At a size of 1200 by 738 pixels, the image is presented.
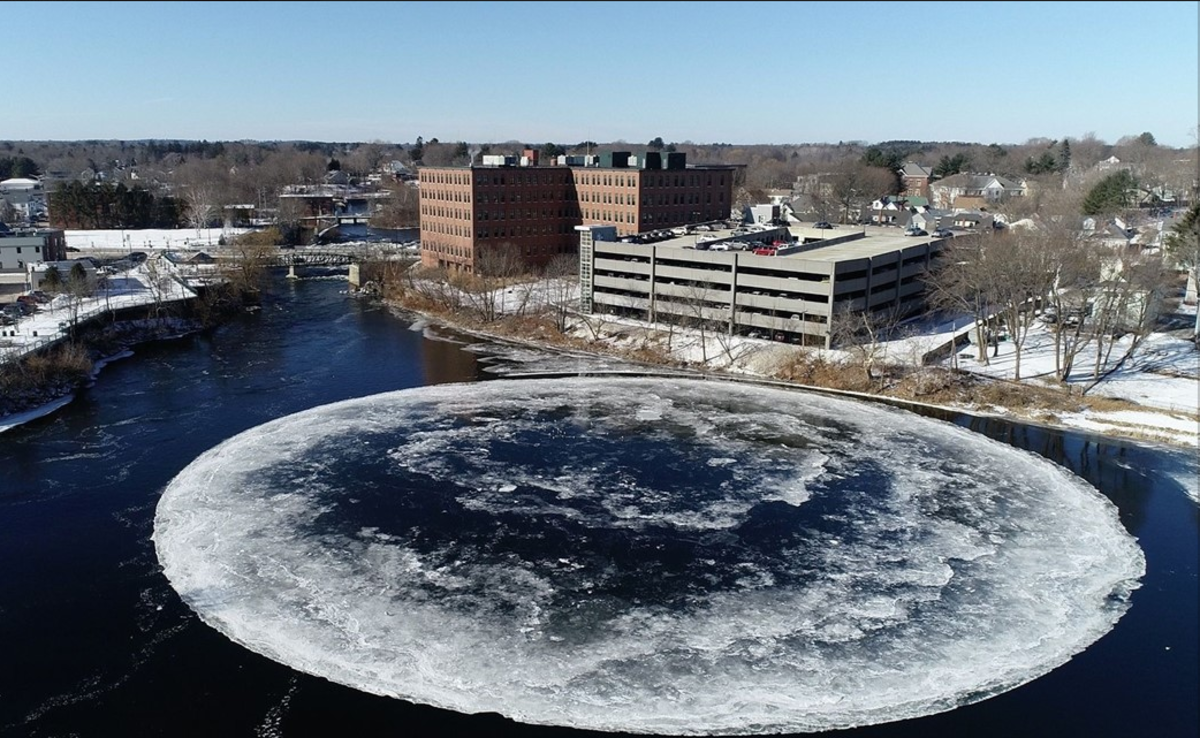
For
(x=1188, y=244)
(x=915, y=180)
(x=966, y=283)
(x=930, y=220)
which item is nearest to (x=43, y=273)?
(x=966, y=283)

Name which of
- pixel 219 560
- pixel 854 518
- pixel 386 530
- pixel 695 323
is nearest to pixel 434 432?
pixel 386 530

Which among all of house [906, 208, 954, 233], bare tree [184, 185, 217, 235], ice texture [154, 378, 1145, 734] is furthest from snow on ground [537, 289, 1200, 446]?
bare tree [184, 185, 217, 235]

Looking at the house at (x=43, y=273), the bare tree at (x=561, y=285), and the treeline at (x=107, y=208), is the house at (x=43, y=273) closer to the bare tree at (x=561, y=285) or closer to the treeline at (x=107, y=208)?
the bare tree at (x=561, y=285)

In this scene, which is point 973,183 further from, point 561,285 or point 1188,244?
point 561,285

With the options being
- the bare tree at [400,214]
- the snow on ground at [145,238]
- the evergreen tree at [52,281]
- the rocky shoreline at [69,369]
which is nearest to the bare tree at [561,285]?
the rocky shoreline at [69,369]

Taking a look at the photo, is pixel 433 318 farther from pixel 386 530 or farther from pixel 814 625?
pixel 814 625

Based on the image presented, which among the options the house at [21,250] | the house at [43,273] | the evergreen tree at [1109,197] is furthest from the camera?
the evergreen tree at [1109,197]
